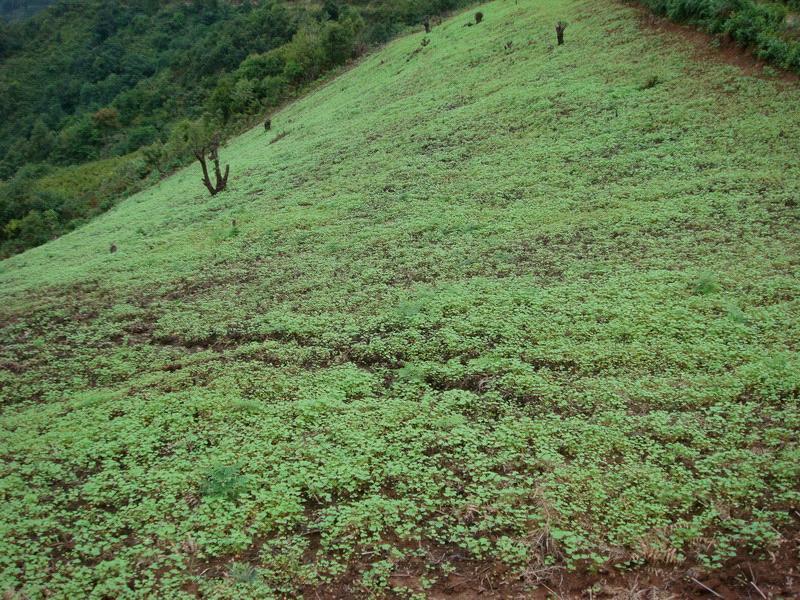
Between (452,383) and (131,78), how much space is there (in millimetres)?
100008

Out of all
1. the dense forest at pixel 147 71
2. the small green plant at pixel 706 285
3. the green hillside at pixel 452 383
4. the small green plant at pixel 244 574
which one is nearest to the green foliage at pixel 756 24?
the dense forest at pixel 147 71

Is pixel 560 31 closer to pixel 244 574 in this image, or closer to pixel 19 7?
pixel 244 574

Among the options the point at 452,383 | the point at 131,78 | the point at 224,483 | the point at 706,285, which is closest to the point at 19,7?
the point at 131,78

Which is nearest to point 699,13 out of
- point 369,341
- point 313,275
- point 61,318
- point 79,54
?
point 313,275

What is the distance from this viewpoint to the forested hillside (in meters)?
46.8

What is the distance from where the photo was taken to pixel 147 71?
93125 mm

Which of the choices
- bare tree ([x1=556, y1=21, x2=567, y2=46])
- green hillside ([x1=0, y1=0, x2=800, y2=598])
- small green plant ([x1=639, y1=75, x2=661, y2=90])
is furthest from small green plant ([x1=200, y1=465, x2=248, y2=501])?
bare tree ([x1=556, y1=21, x2=567, y2=46])

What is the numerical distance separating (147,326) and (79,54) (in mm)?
109150

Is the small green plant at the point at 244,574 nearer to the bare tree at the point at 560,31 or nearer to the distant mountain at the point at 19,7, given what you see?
the bare tree at the point at 560,31

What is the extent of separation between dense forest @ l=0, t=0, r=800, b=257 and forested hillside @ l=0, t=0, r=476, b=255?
20 centimetres

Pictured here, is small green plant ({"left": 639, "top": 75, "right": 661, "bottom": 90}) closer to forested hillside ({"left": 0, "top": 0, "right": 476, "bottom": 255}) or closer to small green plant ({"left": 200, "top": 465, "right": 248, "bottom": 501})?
small green plant ({"left": 200, "top": 465, "right": 248, "bottom": 501})

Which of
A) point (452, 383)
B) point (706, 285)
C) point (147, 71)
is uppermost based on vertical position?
point (147, 71)

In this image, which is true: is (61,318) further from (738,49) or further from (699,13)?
(699,13)

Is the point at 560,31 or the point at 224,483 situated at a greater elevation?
the point at 560,31
